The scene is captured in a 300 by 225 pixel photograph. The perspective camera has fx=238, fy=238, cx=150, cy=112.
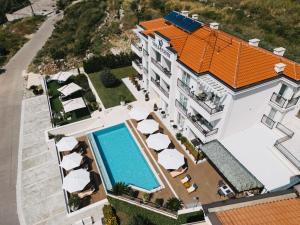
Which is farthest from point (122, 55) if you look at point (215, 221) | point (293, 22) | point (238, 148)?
point (215, 221)

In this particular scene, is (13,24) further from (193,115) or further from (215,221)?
(215,221)

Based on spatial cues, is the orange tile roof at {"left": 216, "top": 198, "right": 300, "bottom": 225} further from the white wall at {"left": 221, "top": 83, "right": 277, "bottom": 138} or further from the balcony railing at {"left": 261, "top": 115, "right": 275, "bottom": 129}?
the balcony railing at {"left": 261, "top": 115, "right": 275, "bottom": 129}

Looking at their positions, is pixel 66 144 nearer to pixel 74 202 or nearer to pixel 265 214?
pixel 74 202

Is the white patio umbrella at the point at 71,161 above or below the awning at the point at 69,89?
below

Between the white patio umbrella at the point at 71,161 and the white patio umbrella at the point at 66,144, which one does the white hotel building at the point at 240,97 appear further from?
the white patio umbrella at the point at 66,144

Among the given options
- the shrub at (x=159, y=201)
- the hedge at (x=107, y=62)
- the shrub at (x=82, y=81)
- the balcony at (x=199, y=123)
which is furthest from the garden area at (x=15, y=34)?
the shrub at (x=159, y=201)

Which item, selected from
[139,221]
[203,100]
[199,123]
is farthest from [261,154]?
[139,221]
